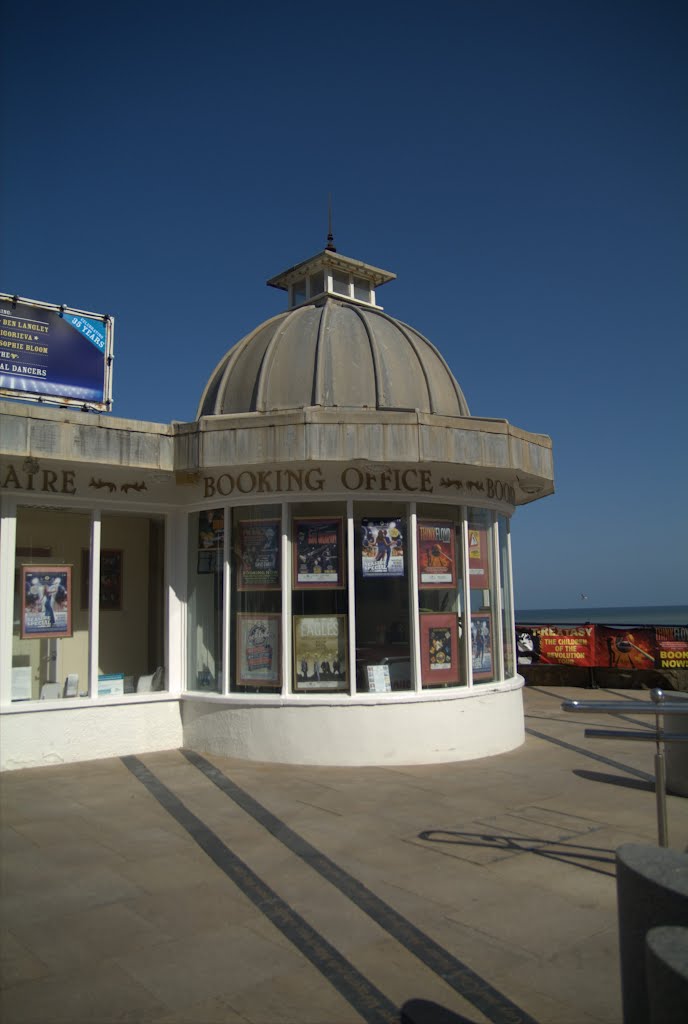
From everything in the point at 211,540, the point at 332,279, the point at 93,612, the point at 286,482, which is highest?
the point at 332,279

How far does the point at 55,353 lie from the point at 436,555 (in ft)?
18.9

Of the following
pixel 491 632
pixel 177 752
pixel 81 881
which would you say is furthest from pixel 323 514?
pixel 81 881

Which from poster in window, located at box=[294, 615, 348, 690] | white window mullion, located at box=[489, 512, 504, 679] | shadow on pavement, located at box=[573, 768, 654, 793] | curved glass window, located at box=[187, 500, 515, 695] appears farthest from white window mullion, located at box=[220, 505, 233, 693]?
shadow on pavement, located at box=[573, 768, 654, 793]

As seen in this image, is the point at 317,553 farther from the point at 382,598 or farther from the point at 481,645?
the point at 481,645

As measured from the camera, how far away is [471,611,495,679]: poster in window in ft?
34.6

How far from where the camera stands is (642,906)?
10.00ft

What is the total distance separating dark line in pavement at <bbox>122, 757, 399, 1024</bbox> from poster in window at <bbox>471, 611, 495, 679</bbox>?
4402mm

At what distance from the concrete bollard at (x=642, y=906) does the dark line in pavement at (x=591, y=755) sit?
651cm

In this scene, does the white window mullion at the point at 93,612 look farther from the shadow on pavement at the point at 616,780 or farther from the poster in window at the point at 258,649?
the shadow on pavement at the point at 616,780

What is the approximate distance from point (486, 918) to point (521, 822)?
2.28 meters

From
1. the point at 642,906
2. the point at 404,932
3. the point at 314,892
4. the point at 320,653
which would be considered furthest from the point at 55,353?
the point at 642,906

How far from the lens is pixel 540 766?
970 centimetres

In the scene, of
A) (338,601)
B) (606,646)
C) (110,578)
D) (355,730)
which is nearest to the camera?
(355,730)

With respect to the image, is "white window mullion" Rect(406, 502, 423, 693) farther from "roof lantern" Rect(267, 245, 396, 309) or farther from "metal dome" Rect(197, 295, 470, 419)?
"roof lantern" Rect(267, 245, 396, 309)
